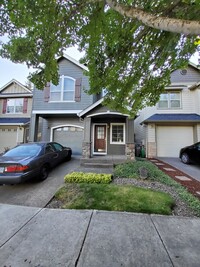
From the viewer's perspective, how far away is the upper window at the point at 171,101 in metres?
13.9

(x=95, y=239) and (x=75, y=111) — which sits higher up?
(x=75, y=111)

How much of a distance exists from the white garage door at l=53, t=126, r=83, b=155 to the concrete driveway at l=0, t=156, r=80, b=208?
6.09 metres

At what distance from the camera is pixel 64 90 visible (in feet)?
41.1

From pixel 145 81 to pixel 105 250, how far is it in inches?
231

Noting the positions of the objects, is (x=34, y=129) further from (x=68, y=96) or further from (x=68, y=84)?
(x=68, y=84)

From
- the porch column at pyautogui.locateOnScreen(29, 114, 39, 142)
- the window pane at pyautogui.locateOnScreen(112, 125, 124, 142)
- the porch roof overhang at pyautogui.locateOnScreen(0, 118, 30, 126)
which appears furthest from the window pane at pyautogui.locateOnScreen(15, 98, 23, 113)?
the window pane at pyautogui.locateOnScreen(112, 125, 124, 142)

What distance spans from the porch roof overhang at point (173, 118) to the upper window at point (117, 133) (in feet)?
7.63

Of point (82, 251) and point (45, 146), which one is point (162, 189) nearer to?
point (82, 251)

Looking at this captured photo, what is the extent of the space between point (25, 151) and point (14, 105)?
37.1 ft

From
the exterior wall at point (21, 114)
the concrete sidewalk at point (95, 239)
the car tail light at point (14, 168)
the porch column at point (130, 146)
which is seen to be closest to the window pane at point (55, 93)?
the exterior wall at point (21, 114)

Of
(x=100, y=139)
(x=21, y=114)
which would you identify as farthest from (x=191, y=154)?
(x=21, y=114)

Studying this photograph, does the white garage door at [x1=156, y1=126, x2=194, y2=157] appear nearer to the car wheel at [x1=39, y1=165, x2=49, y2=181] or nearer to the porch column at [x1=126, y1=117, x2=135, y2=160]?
the porch column at [x1=126, y1=117, x2=135, y2=160]

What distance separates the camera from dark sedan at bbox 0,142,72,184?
222 inches

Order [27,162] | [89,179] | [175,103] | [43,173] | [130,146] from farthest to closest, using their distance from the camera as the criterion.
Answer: [175,103] < [130,146] < [43,173] < [89,179] < [27,162]
